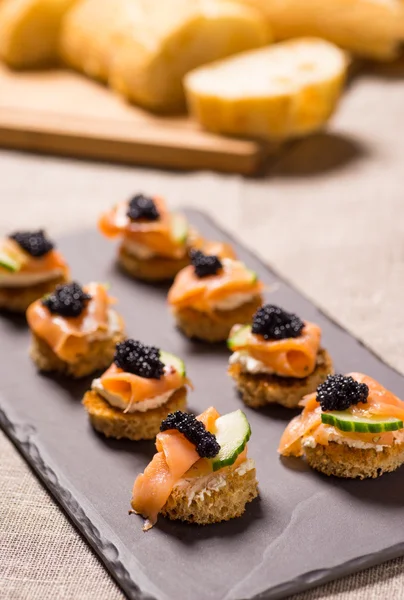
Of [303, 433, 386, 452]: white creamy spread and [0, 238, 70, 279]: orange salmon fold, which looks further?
[0, 238, 70, 279]: orange salmon fold

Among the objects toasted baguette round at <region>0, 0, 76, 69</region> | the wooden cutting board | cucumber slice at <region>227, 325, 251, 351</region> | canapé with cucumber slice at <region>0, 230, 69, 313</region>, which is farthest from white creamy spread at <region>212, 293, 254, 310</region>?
toasted baguette round at <region>0, 0, 76, 69</region>

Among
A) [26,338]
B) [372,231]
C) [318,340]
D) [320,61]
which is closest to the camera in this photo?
[318,340]

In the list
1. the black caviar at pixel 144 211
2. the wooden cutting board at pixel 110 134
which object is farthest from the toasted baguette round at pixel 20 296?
the wooden cutting board at pixel 110 134

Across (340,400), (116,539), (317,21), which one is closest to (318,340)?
(340,400)

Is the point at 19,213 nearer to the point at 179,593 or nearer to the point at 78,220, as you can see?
the point at 78,220

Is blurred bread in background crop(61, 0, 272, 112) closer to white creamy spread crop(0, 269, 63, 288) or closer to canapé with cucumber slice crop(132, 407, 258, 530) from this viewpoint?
white creamy spread crop(0, 269, 63, 288)

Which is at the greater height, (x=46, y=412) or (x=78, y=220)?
(x=46, y=412)
